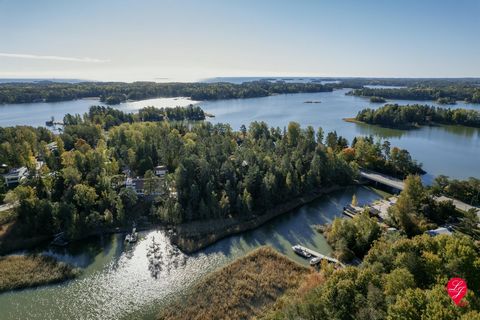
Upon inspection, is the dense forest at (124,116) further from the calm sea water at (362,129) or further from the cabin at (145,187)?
the cabin at (145,187)

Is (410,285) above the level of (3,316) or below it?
above

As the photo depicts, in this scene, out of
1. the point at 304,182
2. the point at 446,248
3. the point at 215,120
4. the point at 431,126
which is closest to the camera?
the point at 446,248

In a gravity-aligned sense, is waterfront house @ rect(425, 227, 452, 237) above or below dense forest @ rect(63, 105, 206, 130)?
below

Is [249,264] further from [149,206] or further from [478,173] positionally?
[478,173]

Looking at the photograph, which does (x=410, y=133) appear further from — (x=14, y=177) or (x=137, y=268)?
(x=14, y=177)

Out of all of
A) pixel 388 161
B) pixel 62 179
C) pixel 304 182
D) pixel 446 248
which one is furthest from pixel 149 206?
pixel 388 161

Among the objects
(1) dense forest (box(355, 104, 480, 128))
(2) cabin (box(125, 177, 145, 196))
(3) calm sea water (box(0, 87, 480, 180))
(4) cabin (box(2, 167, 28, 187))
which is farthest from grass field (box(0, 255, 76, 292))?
(1) dense forest (box(355, 104, 480, 128))

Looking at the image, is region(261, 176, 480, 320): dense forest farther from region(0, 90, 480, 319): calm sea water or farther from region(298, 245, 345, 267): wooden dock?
region(0, 90, 480, 319): calm sea water
